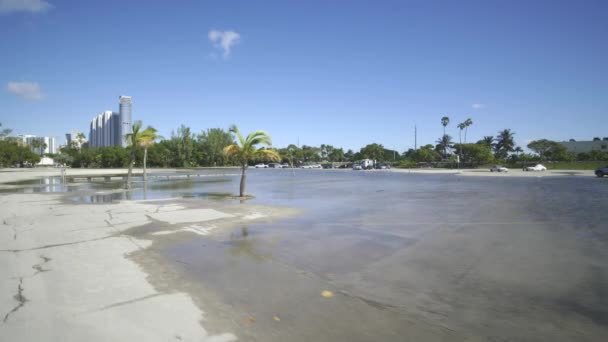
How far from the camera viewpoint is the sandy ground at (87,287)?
3.68 metres

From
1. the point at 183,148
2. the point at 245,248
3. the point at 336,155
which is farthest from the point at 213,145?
the point at 245,248

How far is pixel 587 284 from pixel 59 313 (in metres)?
8.07

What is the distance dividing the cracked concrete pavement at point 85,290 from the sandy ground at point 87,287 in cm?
1

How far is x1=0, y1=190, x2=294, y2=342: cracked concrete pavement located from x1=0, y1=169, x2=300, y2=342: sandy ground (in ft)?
0.04

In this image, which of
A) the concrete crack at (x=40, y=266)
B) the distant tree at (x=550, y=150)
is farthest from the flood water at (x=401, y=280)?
the distant tree at (x=550, y=150)

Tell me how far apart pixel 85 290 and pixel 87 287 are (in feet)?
0.43

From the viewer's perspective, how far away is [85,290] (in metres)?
4.85

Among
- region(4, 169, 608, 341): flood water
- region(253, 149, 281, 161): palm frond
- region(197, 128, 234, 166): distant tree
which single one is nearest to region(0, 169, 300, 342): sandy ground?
region(4, 169, 608, 341): flood water

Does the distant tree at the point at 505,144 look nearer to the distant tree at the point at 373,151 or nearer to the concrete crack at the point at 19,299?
the distant tree at the point at 373,151

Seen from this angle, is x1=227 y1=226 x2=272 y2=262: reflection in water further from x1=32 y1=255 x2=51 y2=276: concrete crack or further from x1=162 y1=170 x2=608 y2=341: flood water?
x1=32 y1=255 x2=51 y2=276: concrete crack

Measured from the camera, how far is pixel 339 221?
1091 cm

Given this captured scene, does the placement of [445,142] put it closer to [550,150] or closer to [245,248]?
[550,150]

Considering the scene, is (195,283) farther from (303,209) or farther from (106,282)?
(303,209)

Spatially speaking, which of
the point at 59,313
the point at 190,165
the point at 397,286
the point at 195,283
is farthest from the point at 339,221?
the point at 190,165
